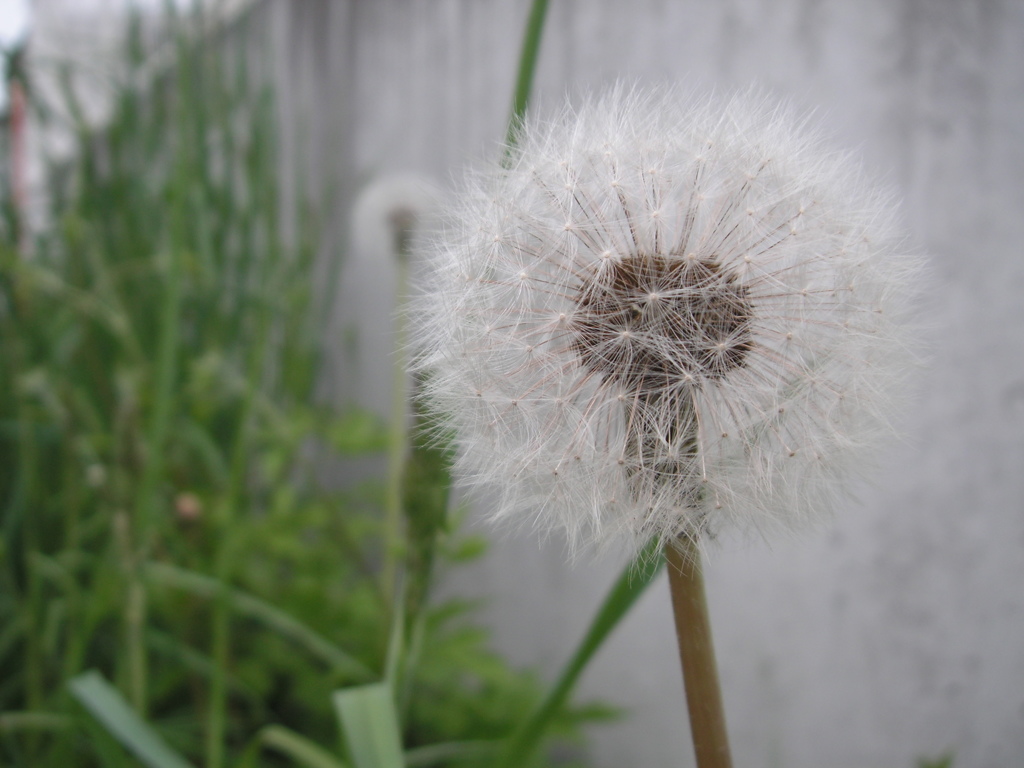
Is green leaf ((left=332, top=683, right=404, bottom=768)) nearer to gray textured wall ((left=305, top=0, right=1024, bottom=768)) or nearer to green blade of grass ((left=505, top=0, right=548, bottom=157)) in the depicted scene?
Result: green blade of grass ((left=505, top=0, right=548, bottom=157))

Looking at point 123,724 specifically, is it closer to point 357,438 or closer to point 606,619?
point 606,619

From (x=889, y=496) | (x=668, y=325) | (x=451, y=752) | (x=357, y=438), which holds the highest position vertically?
(x=357, y=438)

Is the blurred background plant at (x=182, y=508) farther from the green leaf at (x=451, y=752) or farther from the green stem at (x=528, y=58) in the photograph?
the green stem at (x=528, y=58)

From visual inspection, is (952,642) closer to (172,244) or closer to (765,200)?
(765,200)

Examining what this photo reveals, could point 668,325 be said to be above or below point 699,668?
above

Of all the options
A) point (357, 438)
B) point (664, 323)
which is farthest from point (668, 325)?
point (357, 438)

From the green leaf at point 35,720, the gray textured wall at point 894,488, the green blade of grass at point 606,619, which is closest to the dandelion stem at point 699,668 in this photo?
the green blade of grass at point 606,619
